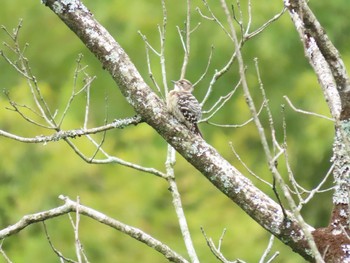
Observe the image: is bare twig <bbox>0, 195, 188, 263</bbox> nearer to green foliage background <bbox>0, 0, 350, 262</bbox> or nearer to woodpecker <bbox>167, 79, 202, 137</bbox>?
woodpecker <bbox>167, 79, 202, 137</bbox>

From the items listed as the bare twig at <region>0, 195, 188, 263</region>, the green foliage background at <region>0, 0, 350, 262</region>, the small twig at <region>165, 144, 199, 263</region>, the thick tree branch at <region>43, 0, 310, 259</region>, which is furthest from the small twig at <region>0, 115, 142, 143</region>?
the green foliage background at <region>0, 0, 350, 262</region>

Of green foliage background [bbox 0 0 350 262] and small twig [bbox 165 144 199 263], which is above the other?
green foliage background [bbox 0 0 350 262]

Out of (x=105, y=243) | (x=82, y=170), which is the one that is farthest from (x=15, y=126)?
(x=105, y=243)

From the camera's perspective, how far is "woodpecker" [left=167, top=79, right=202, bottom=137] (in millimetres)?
5438

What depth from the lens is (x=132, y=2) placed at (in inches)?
938

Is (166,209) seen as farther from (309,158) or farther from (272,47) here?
(272,47)

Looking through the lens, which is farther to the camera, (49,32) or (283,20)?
(49,32)

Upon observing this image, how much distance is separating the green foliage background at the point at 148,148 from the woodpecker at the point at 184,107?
362 inches

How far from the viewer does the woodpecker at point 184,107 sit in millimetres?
5438

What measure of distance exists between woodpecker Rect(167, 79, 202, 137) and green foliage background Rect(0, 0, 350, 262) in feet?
30.2

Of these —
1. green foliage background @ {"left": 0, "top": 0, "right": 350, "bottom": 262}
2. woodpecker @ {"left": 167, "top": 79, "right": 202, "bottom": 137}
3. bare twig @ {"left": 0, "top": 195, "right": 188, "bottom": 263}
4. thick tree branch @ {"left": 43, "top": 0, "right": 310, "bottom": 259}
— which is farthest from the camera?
green foliage background @ {"left": 0, "top": 0, "right": 350, "bottom": 262}

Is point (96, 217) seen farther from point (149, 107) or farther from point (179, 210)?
point (179, 210)

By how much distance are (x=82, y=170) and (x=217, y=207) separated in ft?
8.05

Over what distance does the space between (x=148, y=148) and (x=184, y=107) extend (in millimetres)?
13170
